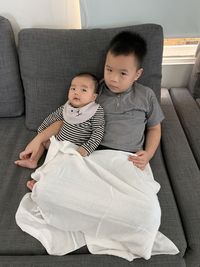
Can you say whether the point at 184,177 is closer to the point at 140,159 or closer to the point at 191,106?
the point at 140,159

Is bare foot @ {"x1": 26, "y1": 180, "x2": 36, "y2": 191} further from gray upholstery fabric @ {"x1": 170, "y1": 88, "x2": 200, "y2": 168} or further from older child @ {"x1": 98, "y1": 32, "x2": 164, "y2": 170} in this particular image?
gray upholstery fabric @ {"x1": 170, "y1": 88, "x2": 200, "y2": 168}

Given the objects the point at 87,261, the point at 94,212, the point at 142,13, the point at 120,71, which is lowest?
the point at 87,261

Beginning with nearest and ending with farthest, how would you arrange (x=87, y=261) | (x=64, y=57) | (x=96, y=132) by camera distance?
(x=87, y=261)
(x=96, y=132)
(x=64, y=57)

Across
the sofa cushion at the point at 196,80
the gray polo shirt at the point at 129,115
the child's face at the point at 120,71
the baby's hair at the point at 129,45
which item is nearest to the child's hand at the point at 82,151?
the gray polo shirt at the point at 129,115

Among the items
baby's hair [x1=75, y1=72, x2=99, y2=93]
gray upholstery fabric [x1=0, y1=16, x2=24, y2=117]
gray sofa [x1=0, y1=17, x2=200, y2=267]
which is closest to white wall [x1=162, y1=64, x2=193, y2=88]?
gray sofa [x1=0, y1=17, x2=200, y2=267]

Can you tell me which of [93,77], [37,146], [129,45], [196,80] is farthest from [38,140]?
[196,80]

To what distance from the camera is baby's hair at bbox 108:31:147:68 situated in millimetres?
1237

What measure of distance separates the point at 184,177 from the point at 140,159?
8.1 inches

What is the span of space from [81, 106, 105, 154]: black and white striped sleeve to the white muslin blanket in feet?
0.36

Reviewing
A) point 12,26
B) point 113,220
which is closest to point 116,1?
point 12,26

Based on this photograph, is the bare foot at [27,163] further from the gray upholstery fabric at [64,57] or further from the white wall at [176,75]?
the white wall at [176,75]

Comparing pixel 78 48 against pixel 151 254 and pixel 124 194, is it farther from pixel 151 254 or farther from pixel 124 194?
pixel 151 254

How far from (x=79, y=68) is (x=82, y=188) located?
643mm

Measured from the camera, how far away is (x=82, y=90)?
1287 millimetres
